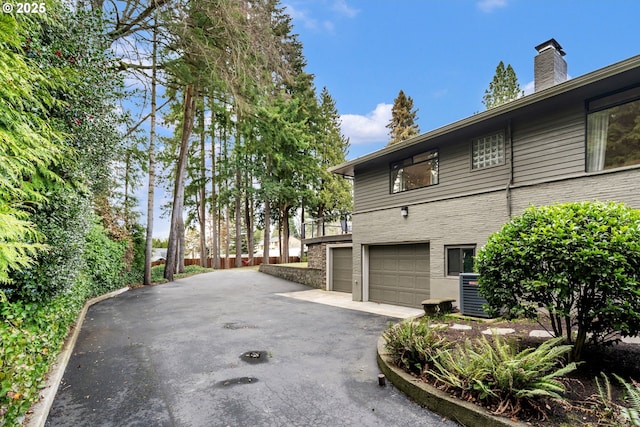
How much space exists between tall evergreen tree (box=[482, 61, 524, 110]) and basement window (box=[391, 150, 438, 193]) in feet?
62.4

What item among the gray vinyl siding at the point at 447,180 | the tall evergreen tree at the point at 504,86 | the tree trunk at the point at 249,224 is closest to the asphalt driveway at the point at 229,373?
the gray vinyl siding at the point at 447,180

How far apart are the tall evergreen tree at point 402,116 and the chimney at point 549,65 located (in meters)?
21.0

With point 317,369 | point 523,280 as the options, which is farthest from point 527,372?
point 317,369

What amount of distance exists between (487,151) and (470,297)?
3687mm

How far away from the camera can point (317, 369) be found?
14.7 feet

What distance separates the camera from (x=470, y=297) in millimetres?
7000

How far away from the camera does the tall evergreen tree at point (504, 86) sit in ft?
79.8

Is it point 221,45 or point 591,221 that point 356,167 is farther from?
point 591,221

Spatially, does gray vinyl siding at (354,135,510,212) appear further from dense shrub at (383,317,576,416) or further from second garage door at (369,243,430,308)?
dense shrub at (383,317,576,416)

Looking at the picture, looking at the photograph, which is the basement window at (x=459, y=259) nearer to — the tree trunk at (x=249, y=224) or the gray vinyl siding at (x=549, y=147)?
the gray vinyl siding at (x=549, y=147)

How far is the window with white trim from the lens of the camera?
778 cm

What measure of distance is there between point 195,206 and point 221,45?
2151cm

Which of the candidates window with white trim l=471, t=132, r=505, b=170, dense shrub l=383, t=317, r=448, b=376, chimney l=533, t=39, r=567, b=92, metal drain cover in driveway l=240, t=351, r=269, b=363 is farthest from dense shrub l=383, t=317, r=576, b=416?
chimney l=533, t=39, r=567, b=92

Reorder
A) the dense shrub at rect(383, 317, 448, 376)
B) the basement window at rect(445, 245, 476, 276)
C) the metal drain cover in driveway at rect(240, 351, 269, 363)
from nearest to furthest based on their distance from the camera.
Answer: the dense shrub at rect(383, 317, 448, 376) → the metal drain cover in driveway at rect(240, 351, 269, 363) → the basement window at rect(445, 245, 476, 276)
